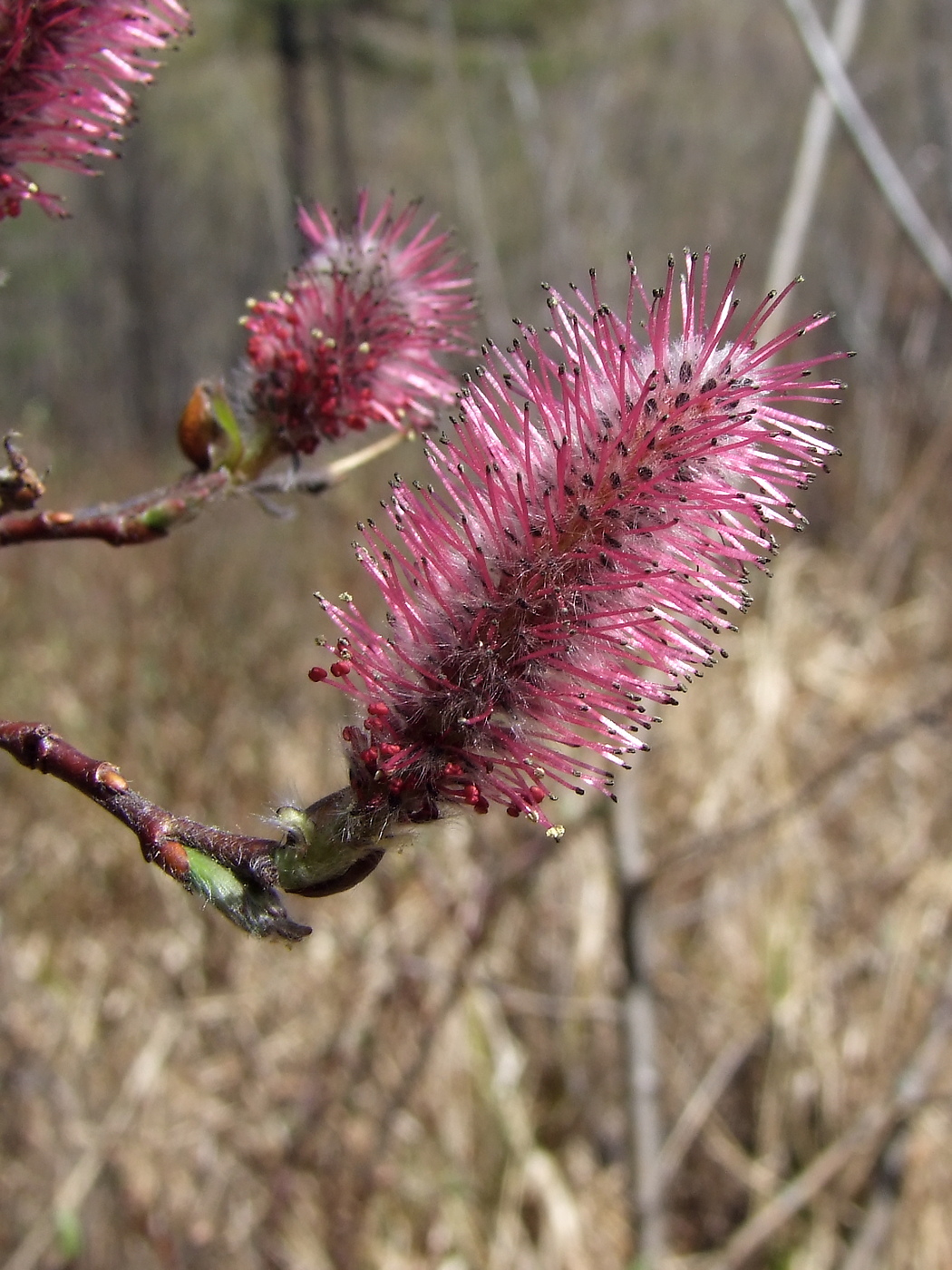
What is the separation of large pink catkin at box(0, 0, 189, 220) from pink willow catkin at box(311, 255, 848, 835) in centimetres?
64

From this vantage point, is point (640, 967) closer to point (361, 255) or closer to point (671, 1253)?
point (671, 1253)

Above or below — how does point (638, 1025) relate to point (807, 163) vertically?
below

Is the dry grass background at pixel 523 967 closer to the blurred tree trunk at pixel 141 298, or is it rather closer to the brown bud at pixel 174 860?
the brown bud at pixel 174 860

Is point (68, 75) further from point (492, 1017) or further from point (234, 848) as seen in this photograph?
point (492, 1017)

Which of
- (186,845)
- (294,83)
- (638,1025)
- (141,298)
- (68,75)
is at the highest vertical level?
(68,75)

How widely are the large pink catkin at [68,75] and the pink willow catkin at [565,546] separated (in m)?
0.64

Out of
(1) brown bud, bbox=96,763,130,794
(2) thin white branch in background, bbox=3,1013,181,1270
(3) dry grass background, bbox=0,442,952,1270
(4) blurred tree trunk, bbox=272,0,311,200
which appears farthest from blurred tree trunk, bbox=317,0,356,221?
(1) brown bud, bbox=96,763,130,794

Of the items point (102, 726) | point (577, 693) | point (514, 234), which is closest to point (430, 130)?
point (514, 234)

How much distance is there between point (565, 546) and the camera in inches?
37.4

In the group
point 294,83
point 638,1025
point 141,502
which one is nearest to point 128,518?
point 141,502

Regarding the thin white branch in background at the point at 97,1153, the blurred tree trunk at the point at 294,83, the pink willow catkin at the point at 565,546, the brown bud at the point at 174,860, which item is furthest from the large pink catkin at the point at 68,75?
the blurred tree trunk at the point at 294,83

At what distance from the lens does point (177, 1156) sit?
3920 mm

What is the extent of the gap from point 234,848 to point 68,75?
95cm

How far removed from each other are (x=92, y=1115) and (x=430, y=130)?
17.2 meters
